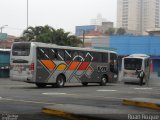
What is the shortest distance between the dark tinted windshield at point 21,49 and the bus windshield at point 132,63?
54.0 feet

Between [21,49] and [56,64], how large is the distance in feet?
8.79

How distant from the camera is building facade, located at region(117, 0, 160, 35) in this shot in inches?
5349

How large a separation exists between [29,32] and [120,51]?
54.4 ft

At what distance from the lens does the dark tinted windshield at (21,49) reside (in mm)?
27688

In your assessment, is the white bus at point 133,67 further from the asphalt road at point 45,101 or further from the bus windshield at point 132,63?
the asphalt road at point 45,101

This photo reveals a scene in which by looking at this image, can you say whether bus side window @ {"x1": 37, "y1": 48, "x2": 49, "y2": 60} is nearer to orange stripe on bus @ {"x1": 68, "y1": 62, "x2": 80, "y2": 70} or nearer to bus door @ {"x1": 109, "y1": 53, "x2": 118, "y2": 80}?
orange stripe on bus @ {"x1": 68, "y1": 62, "x2": 80, "y2": 70}

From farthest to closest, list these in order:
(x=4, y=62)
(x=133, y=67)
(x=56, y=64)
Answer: (x=4, y=62), (x=133, y=67), (x=56, y=64)

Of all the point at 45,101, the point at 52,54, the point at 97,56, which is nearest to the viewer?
the point at 45,101

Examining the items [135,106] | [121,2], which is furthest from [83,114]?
[121,2]

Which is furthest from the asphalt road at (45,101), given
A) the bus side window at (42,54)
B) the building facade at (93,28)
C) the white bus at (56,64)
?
the building facade at (93,28)

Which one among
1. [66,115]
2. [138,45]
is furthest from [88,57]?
[138,45]

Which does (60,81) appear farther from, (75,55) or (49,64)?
(75,55)

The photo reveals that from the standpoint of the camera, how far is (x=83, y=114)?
1118cm

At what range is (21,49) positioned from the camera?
2802cm
